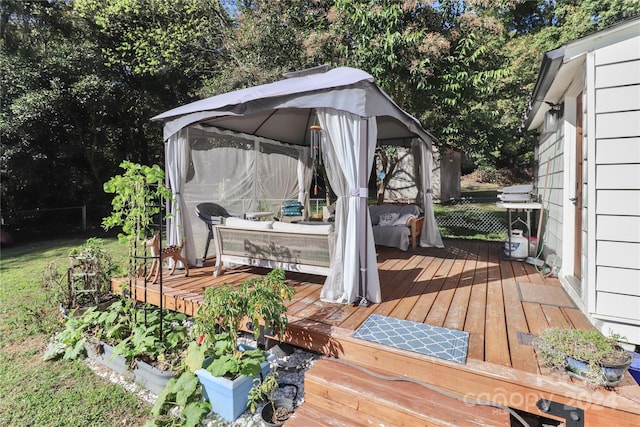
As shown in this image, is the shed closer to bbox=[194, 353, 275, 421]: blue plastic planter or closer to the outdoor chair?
bbox=[194, 353, 275, 421]: blue plastic planter

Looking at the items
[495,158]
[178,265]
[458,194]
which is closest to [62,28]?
[178,265]

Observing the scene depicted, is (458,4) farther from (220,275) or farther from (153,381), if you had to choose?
(153,381)

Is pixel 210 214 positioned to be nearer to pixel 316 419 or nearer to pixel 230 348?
pixel 230 348

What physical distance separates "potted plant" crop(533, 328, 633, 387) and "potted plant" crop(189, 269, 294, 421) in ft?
5.61

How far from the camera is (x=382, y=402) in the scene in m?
1.84

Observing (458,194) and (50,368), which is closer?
(50,368)

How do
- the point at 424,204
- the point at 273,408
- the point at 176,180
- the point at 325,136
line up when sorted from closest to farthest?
the point at 273,408 → the point at 325,136 → the point at 176,180 → the point at 424,204

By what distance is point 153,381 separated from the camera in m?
2.38

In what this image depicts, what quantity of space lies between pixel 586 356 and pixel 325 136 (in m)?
2.50

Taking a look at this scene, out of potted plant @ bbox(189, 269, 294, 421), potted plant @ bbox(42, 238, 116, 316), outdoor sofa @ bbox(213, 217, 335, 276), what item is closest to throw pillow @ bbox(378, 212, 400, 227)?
outdoor sofa @ bbox(213, 217, 335, 276)

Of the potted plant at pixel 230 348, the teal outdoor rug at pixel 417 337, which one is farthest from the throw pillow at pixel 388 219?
the potted plant at pixel 230 348

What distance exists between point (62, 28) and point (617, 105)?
12636mm

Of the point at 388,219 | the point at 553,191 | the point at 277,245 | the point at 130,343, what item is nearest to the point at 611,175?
the point at 553,191

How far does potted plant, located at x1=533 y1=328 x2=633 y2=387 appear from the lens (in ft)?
5.56
